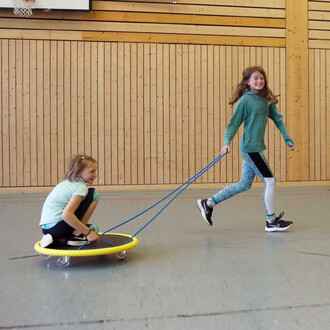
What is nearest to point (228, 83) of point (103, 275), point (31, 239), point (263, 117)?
point (263, 117)

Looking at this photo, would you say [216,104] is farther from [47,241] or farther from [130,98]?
[47,241]

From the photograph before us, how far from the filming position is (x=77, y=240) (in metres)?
2.27

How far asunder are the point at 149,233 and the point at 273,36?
17.2 ft

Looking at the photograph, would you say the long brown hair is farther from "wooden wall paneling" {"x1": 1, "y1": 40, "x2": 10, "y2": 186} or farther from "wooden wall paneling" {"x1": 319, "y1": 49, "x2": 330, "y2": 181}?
"wooden wall paneling" {"x1": 1, "y1": 40, "x2": 10, "y2": 186}

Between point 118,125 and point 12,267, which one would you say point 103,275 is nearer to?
point 12,267

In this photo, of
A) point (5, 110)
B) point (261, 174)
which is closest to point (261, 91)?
point (261, 174)

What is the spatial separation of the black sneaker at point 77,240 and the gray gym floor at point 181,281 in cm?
11

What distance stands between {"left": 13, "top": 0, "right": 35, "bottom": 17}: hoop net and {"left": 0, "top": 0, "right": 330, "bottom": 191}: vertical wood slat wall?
23 cm

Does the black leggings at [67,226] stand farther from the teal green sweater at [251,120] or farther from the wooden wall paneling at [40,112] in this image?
the wooden wall paneling at [40,112]

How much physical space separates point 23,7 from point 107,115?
215 centimetres

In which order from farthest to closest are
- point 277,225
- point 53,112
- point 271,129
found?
point 271,129 → point 53,112 → point 277,225

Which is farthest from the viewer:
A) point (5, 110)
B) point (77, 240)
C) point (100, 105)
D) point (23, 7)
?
point (100, 105)

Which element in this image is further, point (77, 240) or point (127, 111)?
point (127, 111)

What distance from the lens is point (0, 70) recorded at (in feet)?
20.4
